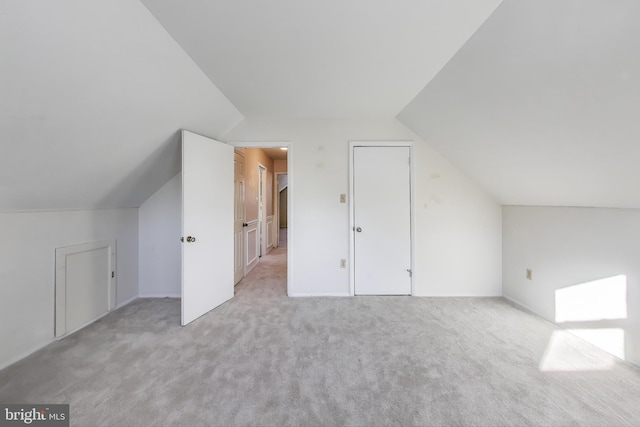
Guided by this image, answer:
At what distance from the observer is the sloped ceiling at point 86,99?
1.12 meters

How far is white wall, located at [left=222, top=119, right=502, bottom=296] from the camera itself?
301 cm

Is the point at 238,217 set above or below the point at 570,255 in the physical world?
above

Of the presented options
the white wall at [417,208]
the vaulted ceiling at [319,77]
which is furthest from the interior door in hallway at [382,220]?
the vaulted ceiling at [319,77]

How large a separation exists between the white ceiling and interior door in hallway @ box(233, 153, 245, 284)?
125 centimetres

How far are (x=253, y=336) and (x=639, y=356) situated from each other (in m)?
2.91

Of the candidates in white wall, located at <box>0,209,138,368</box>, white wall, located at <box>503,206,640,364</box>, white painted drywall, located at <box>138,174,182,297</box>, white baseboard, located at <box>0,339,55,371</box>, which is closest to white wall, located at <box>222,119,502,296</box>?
white wall, located at <box>503,206,640,364</box>

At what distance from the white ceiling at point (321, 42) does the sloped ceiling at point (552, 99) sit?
0.18m

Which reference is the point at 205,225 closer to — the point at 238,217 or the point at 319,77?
the point at 238,217

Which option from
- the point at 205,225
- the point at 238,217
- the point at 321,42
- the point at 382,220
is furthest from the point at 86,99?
the point at 382,220

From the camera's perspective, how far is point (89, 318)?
92.0 inches

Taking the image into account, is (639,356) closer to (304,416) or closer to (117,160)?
(304,416)

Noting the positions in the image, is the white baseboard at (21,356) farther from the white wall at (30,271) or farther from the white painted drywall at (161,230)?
the white painted drywall at (161,230)

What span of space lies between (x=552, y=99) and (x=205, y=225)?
297 centimetres

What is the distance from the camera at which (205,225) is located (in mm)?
2537
